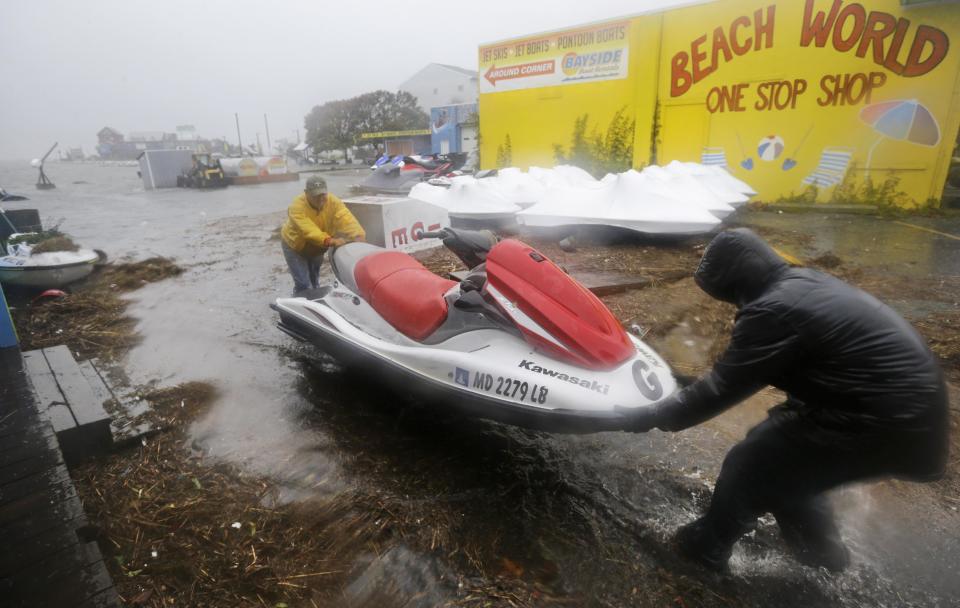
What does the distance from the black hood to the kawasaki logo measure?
0.63 metres

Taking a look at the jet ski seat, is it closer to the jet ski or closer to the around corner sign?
the jet ski

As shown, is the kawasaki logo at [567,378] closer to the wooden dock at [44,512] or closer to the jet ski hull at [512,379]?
the jet ski hull at [512,379]

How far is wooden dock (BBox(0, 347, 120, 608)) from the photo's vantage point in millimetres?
1724

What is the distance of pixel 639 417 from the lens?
6.57 ft

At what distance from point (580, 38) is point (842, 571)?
51.0 feet

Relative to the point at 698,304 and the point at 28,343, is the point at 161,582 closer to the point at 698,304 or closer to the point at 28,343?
the point at 28,343

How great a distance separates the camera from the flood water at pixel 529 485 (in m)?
2.04

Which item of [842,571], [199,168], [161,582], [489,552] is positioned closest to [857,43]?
[842,571]

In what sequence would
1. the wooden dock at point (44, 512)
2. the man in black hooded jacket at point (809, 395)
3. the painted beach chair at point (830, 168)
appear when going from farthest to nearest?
the painted beach chair at point (830, 168) → the wooden dock at point (44, 512) → the man in black hooded jacket at point (809, 395)

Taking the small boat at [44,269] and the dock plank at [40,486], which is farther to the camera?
the small boat at [44,269]

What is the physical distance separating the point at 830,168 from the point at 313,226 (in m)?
12.2

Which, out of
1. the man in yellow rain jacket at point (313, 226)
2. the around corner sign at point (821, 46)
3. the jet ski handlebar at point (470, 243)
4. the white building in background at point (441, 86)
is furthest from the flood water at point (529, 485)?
the white building in background at point (441, 86)

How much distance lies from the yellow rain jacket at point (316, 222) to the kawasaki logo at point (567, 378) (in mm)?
3022

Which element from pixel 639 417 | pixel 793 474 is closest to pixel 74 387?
pixel 639 417
